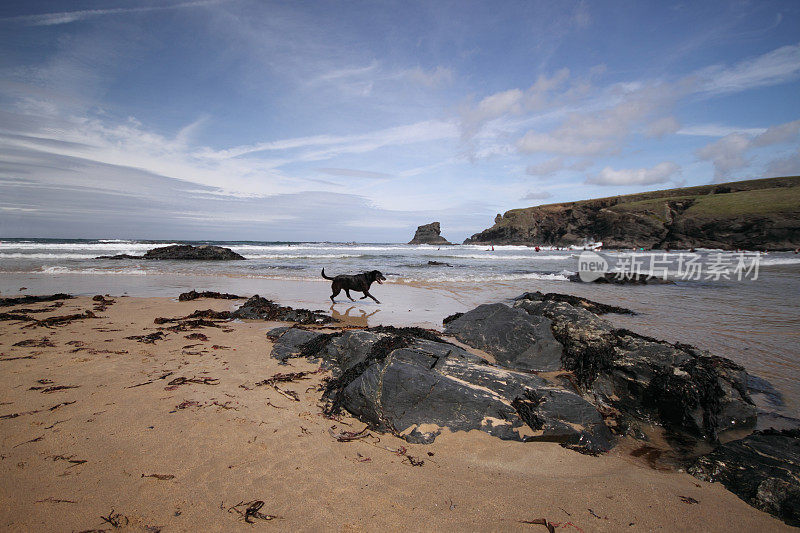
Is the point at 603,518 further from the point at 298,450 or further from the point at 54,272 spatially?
the point at 54,272

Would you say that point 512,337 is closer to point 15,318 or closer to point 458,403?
point 458,403

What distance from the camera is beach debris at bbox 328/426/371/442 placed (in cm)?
287

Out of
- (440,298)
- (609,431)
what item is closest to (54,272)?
(440,298)

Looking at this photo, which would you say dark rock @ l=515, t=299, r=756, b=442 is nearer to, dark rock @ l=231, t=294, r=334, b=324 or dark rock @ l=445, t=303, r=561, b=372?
dark rock @ l=445, t=303, r=561, b=372

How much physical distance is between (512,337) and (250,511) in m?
4.39

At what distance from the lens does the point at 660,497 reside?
2.34m

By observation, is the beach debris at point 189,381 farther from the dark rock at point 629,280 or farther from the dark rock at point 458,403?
the dark rock at point 629,280

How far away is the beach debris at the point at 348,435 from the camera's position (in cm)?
287

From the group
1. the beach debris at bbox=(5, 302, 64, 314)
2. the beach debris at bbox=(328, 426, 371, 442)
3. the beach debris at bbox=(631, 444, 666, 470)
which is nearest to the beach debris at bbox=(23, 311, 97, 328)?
the beach debris at bbox=(5, 302, 64, 314)

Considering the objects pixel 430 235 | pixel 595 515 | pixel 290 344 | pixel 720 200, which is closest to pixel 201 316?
pixel 290 344

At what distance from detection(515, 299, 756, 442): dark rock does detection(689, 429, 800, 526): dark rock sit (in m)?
0.47

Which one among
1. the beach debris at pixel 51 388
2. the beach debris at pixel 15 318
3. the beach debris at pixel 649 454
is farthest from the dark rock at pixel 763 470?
the beach debris at pixel 15 318

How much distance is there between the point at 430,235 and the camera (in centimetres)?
11325

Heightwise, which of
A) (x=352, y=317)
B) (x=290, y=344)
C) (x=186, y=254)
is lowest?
(x=352, y=317)
